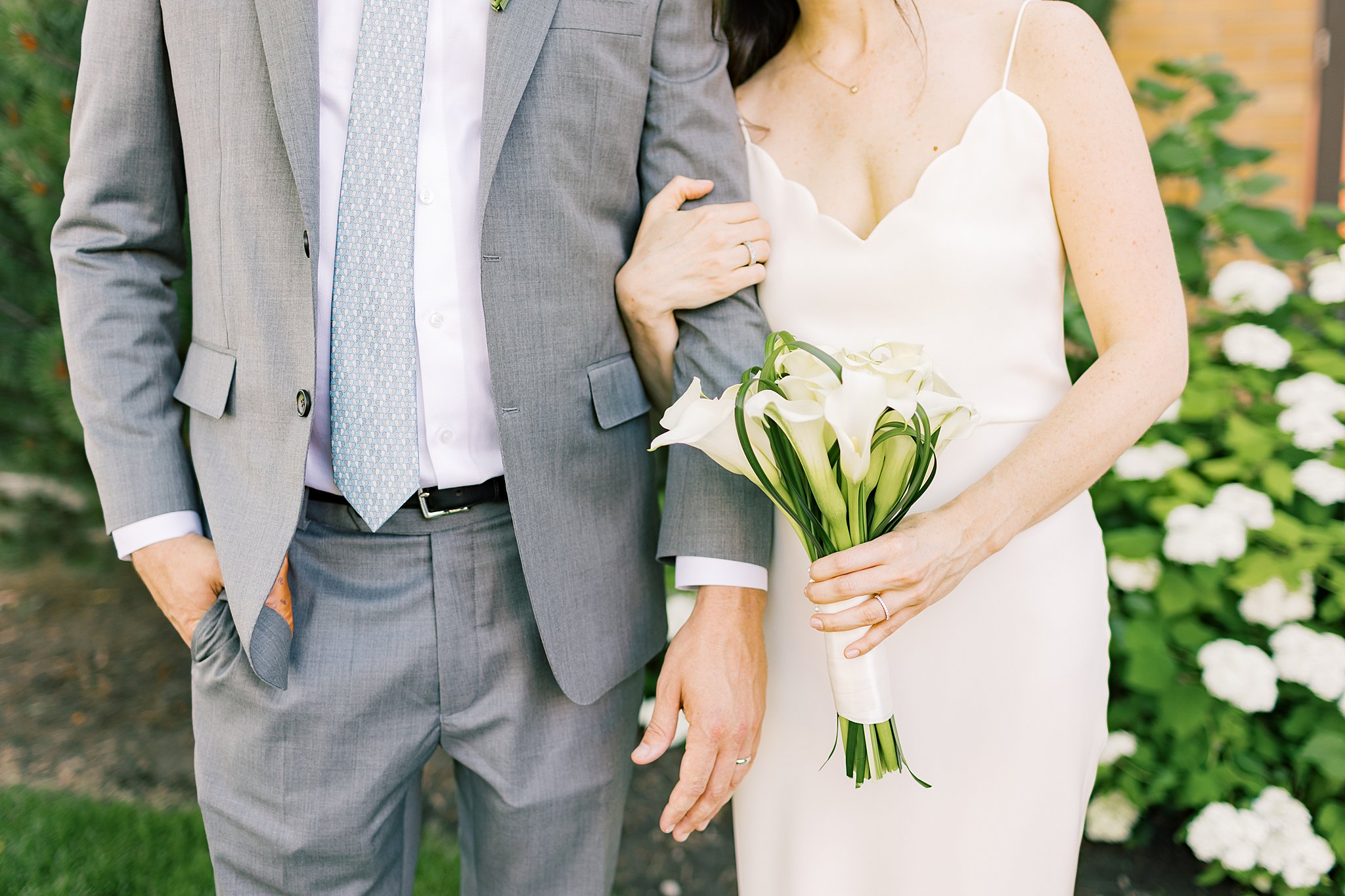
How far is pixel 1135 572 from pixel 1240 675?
14.7 inches

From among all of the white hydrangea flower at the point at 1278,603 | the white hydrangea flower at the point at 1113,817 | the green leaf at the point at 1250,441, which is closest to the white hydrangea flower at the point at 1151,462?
the green leaf at the point at 1250,441

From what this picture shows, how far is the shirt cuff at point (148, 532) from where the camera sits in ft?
5.51

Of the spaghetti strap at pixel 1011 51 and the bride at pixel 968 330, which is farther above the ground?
the spaghetti strap at pixel 1011 51

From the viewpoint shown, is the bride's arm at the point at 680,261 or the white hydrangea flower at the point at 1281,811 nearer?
the bride's arm at the point at 680,261

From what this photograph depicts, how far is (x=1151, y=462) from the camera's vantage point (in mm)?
2930

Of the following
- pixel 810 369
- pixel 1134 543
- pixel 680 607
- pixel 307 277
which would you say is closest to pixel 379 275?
pixel 307 277

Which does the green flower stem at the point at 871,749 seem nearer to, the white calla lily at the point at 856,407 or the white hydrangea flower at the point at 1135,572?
the white calla lily at the point at 856,407

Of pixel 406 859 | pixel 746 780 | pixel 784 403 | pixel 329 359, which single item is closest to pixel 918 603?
pixel 784 403

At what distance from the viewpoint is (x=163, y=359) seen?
69.0 inches

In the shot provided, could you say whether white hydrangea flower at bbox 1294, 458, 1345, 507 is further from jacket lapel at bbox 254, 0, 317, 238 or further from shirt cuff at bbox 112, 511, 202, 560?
shirt cuff at bbox 112, 511, 202, 560

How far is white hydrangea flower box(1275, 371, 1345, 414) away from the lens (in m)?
2.81

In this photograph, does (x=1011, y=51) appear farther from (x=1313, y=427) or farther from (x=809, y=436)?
(x=1313, y=427)

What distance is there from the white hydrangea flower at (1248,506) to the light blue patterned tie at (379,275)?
89.3 inches

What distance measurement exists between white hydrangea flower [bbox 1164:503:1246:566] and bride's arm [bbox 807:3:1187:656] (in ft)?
4.06
